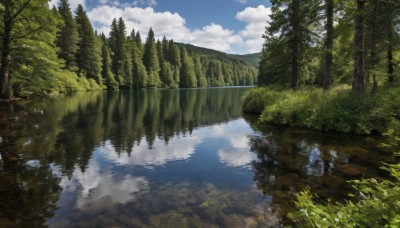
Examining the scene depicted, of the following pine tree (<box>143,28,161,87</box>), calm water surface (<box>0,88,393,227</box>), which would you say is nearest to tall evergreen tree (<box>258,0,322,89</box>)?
calm water surface (<box>0,88,393,227</box>)

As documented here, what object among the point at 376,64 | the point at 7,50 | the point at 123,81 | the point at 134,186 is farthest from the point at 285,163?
the point at 123,81

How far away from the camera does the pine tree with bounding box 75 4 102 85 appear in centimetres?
6059

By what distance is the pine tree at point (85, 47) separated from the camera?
60594 mm

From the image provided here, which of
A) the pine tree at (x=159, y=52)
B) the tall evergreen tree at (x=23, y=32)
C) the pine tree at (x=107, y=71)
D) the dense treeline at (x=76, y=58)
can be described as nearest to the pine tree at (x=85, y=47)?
the dense treeline at (x=76, y=58)

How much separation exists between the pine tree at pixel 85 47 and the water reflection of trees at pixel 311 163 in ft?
186

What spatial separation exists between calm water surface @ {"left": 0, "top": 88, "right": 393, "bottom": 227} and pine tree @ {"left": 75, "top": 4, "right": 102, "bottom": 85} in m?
49.6

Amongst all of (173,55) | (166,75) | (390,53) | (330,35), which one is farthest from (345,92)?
(173,55)

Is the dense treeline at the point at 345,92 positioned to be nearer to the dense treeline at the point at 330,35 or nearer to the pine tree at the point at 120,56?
the dense treeline at the point at 330,35

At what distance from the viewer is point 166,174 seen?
8.64 m

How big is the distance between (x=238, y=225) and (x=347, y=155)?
656 centimetres

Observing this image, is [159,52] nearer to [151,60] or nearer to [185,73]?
[151,60]

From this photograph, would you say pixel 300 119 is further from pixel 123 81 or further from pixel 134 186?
pixel 123 81

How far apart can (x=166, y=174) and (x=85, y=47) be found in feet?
197

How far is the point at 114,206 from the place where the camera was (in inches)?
250
